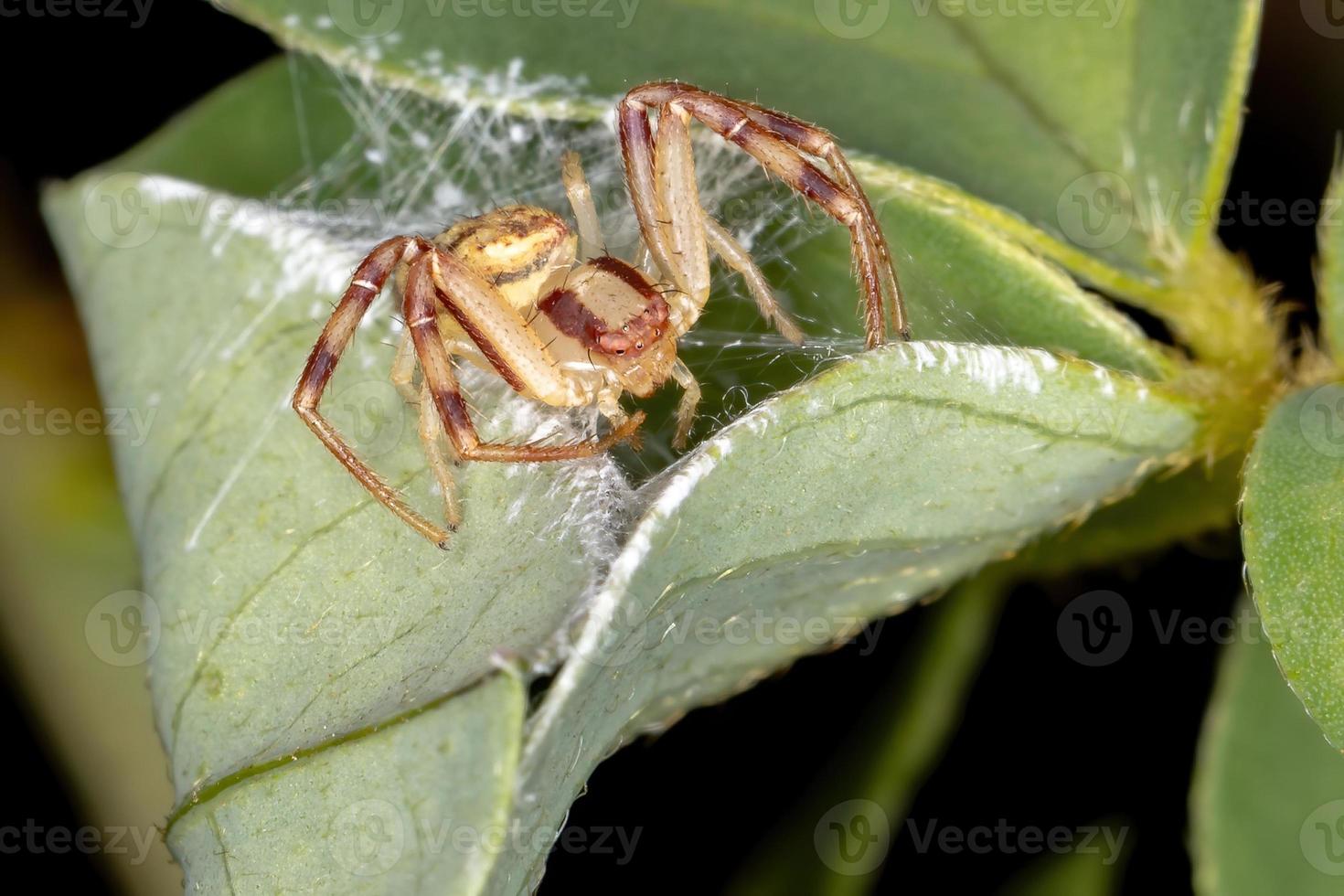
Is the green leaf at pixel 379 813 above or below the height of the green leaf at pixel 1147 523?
above

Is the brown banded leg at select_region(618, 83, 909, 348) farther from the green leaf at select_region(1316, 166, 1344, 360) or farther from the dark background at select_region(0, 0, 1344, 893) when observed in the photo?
the dark background at select_region(0, 0, 1344, 893)

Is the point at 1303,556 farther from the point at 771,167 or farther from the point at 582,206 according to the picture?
the point at 582,206

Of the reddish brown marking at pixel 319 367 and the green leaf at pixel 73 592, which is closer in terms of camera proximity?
the reddish brown marking at pixel 319 367

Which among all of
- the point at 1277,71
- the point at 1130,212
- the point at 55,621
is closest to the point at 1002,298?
the point at 1130,212

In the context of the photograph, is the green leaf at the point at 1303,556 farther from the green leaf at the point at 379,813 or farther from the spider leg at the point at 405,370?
the spider leg at the point at 405,370

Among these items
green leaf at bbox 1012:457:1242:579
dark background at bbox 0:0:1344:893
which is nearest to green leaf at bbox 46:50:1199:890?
green leaf at bbox 1012:457:1242:579

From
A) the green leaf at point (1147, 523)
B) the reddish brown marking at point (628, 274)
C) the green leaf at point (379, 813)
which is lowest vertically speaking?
the green leaf at point (1147, 523)

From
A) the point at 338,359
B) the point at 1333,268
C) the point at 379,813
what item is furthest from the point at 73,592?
the point at 1333,268

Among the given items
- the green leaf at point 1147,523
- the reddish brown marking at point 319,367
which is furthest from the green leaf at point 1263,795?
the reddish brown marking at point 319,367
